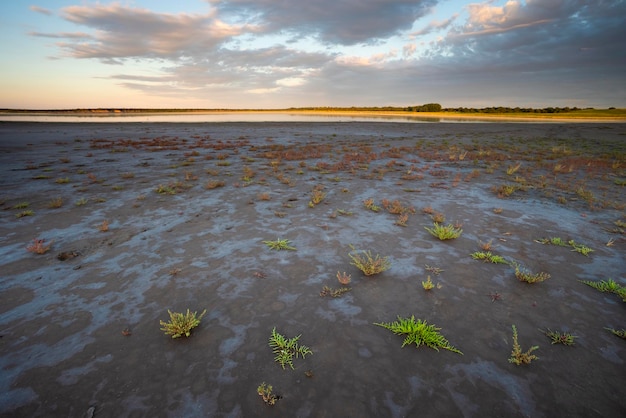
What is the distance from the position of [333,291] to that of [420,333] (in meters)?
1.55

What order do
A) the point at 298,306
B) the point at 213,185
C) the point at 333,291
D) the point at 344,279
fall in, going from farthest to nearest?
the point at 213,185 < the point at 344,279 < the point at 333,291 < the point at 298,306

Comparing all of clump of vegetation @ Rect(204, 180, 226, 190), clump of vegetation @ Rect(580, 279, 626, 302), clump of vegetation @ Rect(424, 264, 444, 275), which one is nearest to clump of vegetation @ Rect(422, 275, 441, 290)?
clump of vegetation @ Rect(424, 264, 444, 275)

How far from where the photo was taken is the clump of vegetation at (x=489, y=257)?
19.4 feet

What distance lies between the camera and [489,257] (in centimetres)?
600

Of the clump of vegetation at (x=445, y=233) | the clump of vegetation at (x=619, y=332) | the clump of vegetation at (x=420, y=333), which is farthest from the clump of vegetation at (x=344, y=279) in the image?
the clump of vegetation at (x=619, y=332)

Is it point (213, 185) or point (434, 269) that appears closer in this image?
point (434, 269)

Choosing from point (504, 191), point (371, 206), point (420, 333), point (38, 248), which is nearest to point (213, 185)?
point (38, 248)

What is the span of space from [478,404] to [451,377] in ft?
1.10

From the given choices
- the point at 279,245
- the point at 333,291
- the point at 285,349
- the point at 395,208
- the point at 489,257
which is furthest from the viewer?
the point at 395,208

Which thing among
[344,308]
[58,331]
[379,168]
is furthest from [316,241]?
[379,168]

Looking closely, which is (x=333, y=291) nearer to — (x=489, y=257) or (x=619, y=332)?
(x=489, y=257)

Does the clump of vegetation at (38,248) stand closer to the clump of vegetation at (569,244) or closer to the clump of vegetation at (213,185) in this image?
the clump of vegetation at (213,185)

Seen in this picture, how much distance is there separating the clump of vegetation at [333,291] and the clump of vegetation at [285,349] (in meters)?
1.11

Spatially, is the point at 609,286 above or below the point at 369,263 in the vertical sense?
below
